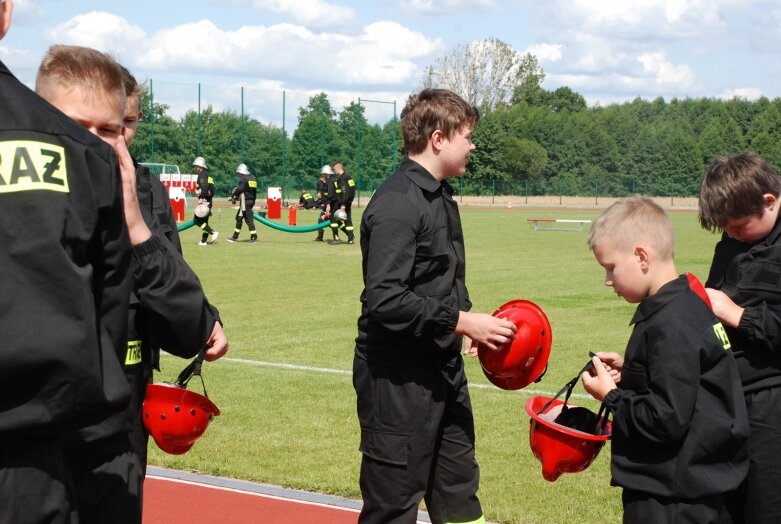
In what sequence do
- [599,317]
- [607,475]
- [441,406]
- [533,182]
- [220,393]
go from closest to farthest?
[441,406], [607,475], [220,393], [599,317], [533,182]

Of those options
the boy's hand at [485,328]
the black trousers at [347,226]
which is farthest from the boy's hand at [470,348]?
the black trousers at [347,226]

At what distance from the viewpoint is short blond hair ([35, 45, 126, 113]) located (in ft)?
9.33

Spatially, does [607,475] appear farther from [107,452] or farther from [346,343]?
[346,343]

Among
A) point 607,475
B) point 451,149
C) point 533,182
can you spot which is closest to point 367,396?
point 451,149

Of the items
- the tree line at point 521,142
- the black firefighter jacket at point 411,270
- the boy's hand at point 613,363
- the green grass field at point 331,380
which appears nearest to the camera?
the boy's hand at point 613,363

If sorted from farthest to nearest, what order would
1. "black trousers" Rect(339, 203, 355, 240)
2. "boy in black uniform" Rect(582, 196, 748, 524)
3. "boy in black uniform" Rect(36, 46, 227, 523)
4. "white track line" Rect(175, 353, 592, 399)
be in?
"black trousers" Rect(339, 203, 355, 240)
"white track line" Rect(175, 353, 592, 399)
"boy in black uniform" Rect(582, 196, 748, 524)
"boy in black uniform" Rect(36, 46, 227, 523)

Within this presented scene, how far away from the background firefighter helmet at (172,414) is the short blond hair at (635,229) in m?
1.51

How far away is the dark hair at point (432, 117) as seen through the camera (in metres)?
4.52

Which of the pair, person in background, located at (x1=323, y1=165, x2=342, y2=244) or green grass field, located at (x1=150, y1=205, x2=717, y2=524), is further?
person in background, located at (x1=323, y1=165, x2=342, y2=244)

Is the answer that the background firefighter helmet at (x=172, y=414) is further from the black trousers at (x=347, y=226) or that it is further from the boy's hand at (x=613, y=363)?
the black trousers at (x=347, y=226)

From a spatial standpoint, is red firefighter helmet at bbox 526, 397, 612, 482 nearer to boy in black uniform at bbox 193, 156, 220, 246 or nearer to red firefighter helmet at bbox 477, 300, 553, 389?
red firefighter helmet at bbox 477, 300, 553, 389

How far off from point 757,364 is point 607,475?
2.59m

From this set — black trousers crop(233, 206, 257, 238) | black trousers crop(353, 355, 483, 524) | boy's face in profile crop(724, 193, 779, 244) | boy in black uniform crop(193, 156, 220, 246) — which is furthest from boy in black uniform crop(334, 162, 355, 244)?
boy's face in profile crop(724, 193, 779, 244)

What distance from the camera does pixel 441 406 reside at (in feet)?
14.5
